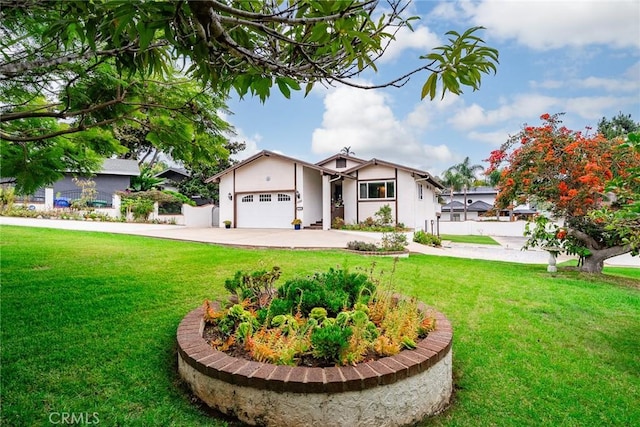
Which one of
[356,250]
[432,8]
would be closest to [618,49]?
[432,8]

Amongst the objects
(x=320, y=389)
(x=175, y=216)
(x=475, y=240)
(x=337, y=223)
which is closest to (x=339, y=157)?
(x=337, y=223)

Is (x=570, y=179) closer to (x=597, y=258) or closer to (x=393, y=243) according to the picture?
(x=597, y=258)

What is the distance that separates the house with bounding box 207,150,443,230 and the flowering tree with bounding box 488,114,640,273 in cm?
966

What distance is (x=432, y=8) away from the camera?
2.86 metres

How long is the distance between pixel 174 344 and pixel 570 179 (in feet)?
36.7

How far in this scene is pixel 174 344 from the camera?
12.6 feet

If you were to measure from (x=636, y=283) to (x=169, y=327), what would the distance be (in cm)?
1118

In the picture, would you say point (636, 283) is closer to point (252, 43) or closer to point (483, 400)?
point (483, 400)

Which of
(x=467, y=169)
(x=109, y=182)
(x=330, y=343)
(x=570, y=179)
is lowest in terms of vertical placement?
(x=330, y=343)

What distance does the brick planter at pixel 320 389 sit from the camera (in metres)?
2.54

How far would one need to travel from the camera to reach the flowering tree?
952cm

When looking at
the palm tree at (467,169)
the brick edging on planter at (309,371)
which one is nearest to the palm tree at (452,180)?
the palm tree at (467,169)

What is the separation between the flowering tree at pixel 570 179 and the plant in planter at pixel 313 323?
817 cm

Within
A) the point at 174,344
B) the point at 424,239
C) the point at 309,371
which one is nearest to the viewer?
the point at 309,371
